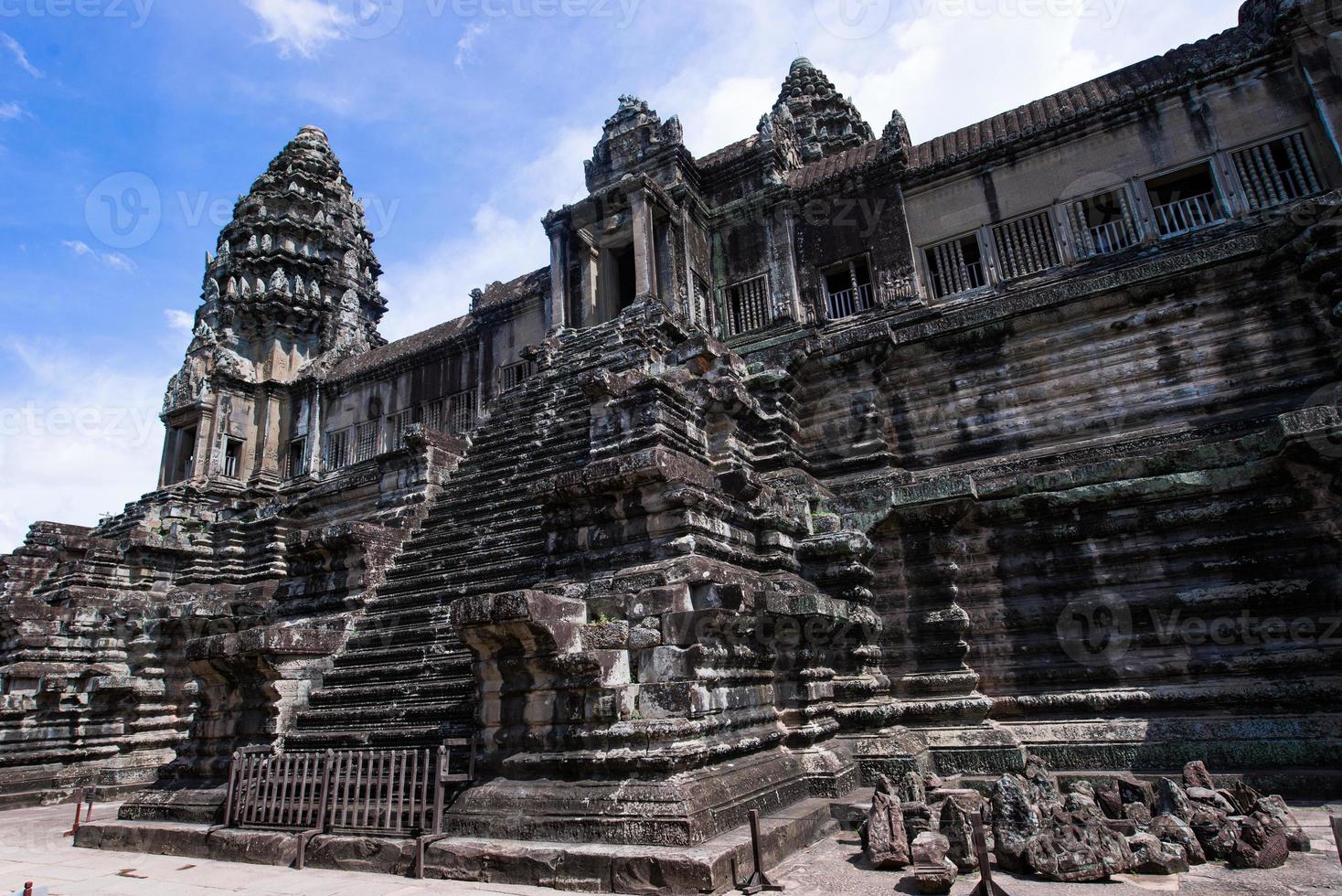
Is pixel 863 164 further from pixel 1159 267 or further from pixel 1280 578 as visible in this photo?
pixel 1280 578

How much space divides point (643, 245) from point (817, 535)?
27.4 feet

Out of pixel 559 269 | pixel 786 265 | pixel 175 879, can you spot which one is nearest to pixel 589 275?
pixel 559 269

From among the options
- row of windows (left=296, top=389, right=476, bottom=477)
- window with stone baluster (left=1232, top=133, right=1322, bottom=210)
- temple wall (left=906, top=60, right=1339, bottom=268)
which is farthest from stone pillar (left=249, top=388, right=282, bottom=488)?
window with stone baluster (left=1232, top=133, right=1322, bottom=210)

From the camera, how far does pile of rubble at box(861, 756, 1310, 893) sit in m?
5.56

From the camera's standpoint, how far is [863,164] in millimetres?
15852

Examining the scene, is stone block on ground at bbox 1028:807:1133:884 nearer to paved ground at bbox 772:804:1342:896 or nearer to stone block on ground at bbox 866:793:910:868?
paved ground at bbox 772:804:1342:896

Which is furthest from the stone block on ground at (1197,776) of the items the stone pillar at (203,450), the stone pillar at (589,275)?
the stone pillar at (203,450)

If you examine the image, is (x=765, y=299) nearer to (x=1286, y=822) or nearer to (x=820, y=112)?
(x=1286, y=822)

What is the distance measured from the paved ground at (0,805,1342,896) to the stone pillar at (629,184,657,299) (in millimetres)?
11443

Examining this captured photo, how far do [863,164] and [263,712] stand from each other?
14132 mm

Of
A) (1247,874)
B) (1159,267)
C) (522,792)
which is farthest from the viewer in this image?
(1159,267)

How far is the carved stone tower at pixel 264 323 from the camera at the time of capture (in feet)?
81.0

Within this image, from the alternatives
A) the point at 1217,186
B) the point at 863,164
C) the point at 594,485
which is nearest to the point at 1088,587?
the point at 594,485

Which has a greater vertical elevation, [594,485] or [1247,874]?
[594,485]
